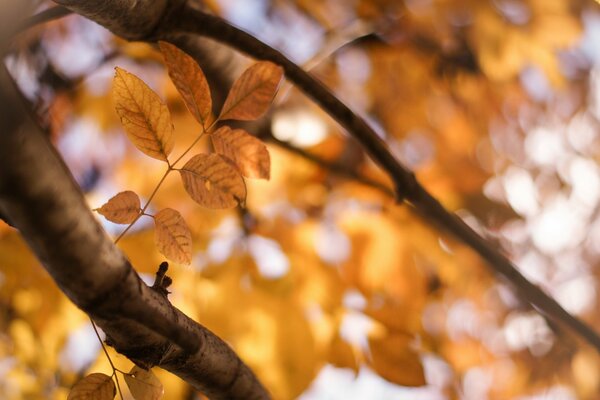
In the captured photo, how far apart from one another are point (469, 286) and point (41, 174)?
4.67ft

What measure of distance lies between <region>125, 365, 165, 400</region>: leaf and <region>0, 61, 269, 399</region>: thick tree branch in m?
0.02

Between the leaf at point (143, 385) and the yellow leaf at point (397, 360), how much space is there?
2.08 feet

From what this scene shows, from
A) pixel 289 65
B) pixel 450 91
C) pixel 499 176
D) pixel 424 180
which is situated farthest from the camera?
pixel 450 91

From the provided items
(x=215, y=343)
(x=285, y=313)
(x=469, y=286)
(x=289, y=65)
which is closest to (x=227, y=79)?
(x=289, y=65)

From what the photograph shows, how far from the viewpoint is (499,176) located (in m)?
1.72

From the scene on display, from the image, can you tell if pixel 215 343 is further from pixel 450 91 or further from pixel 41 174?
pixel 450 91

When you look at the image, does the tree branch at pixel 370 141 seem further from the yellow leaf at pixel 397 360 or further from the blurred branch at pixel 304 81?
the yellow leaf at pixel 397 360

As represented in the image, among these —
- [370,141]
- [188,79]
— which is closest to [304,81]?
[370,141]

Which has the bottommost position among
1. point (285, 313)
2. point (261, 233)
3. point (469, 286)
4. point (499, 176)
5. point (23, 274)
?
point (23, 274)

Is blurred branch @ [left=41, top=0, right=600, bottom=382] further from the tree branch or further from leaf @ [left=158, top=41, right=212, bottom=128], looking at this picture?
leaf @ [left=158, top=41, right=212, bottom=128]

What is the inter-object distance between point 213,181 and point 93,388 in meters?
0.22

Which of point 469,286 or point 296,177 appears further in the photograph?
point 469,286

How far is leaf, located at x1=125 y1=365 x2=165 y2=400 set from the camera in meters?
0.53

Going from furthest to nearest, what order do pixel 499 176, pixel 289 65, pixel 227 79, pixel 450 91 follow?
pixel 450 91 < pixel 499 176 < pixel 227 79 < pixel 289 65
